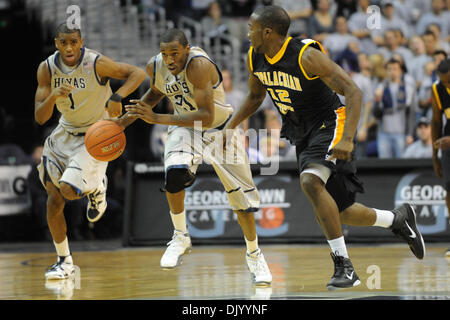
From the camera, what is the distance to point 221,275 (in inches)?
268

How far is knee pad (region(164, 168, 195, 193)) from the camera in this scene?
238 inches

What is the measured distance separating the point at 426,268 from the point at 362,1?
24.3 feet

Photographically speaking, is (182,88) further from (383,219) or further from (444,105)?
(444,105)

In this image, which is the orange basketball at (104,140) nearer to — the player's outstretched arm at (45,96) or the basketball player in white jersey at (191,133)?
the basketball player in white jersey at (191,133)

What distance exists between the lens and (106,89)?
703 cm

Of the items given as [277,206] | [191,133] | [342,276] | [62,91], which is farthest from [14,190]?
[342,276]

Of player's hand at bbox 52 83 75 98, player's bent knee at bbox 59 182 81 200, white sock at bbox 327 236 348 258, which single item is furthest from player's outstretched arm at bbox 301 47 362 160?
player's bent knee at bbox 59 182 81 200

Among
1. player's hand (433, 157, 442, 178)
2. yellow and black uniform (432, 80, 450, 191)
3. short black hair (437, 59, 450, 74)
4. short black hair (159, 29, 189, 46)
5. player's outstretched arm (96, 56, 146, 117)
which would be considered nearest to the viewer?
short black hair (159, 29, 189, 46)

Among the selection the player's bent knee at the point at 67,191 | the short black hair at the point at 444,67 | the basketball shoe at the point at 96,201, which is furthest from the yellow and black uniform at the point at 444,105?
the player's bent knee at the point at 67,191

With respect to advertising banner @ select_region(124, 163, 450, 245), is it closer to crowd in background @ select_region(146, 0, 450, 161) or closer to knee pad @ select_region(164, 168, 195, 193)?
crowd in background @ select_region(146, 0, 450, 161)

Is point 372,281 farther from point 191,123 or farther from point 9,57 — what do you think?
point 9,57

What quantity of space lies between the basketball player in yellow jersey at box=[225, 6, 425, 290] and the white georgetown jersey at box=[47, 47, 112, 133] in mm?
1662

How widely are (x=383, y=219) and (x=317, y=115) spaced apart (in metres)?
1.08

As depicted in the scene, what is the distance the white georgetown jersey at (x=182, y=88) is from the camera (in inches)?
242
